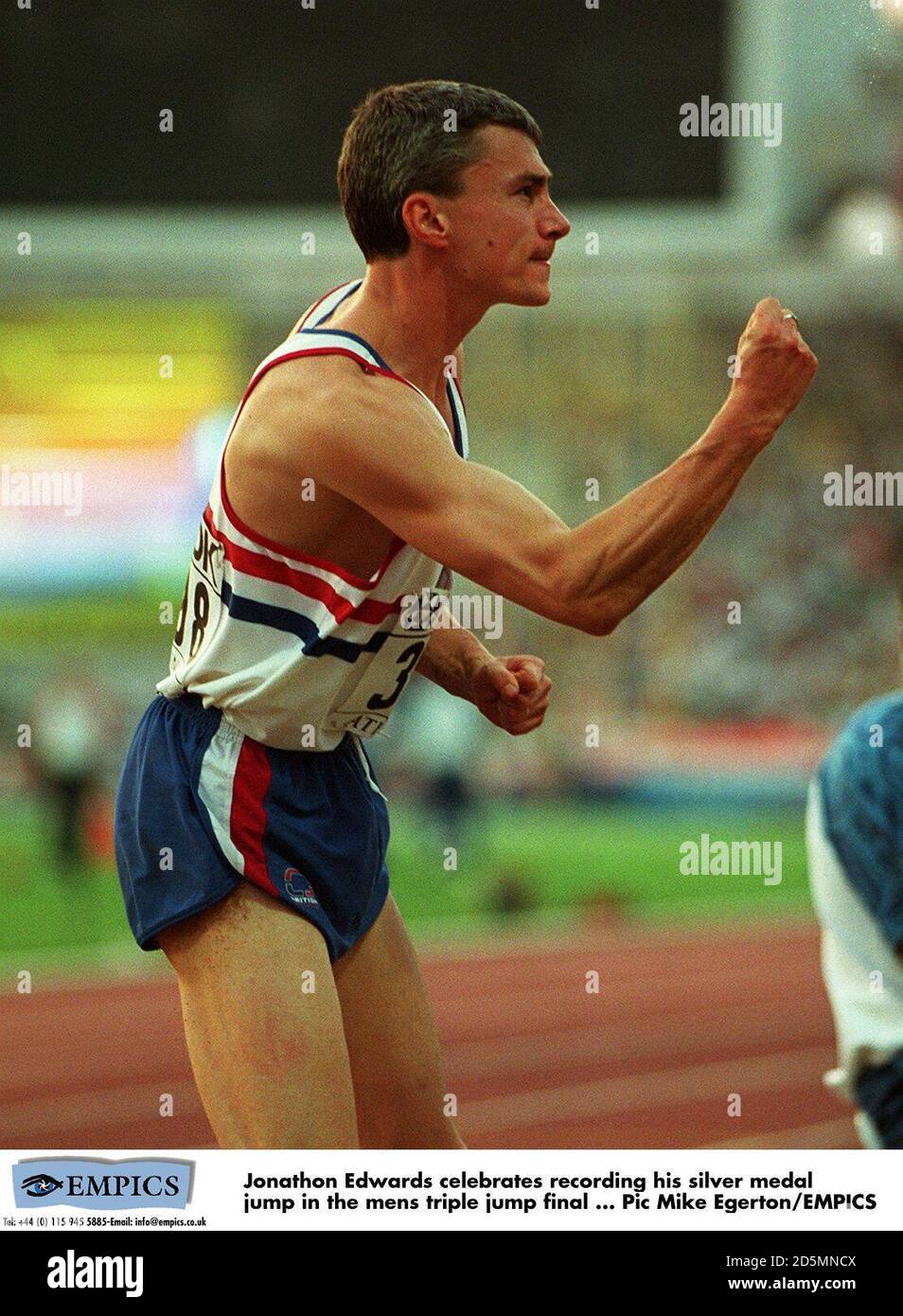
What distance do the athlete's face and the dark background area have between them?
8.59 metres

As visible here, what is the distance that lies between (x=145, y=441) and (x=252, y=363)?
99cm

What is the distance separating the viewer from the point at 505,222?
8.36ft

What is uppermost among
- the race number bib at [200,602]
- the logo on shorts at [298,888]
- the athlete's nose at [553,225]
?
the athlete's nose at [553,225]

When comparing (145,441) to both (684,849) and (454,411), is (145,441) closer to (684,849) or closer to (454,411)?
(684,849)

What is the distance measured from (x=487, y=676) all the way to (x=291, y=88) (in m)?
9.43

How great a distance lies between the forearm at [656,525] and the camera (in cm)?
224

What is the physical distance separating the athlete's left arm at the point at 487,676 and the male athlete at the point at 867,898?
0.68 metres

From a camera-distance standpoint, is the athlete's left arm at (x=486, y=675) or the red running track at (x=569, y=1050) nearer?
the athlete's left arm at (x=486, y=675)

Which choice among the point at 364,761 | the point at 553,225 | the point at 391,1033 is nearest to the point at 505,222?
the point at 553,225

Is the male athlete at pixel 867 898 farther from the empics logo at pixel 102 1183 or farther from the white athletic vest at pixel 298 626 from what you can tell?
the empics logo at pixel 102 1183

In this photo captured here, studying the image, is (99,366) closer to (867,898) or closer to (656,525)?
(656,525)

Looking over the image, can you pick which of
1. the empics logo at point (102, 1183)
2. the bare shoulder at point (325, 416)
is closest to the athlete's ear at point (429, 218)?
the bare shoulder at point (325, 416)
